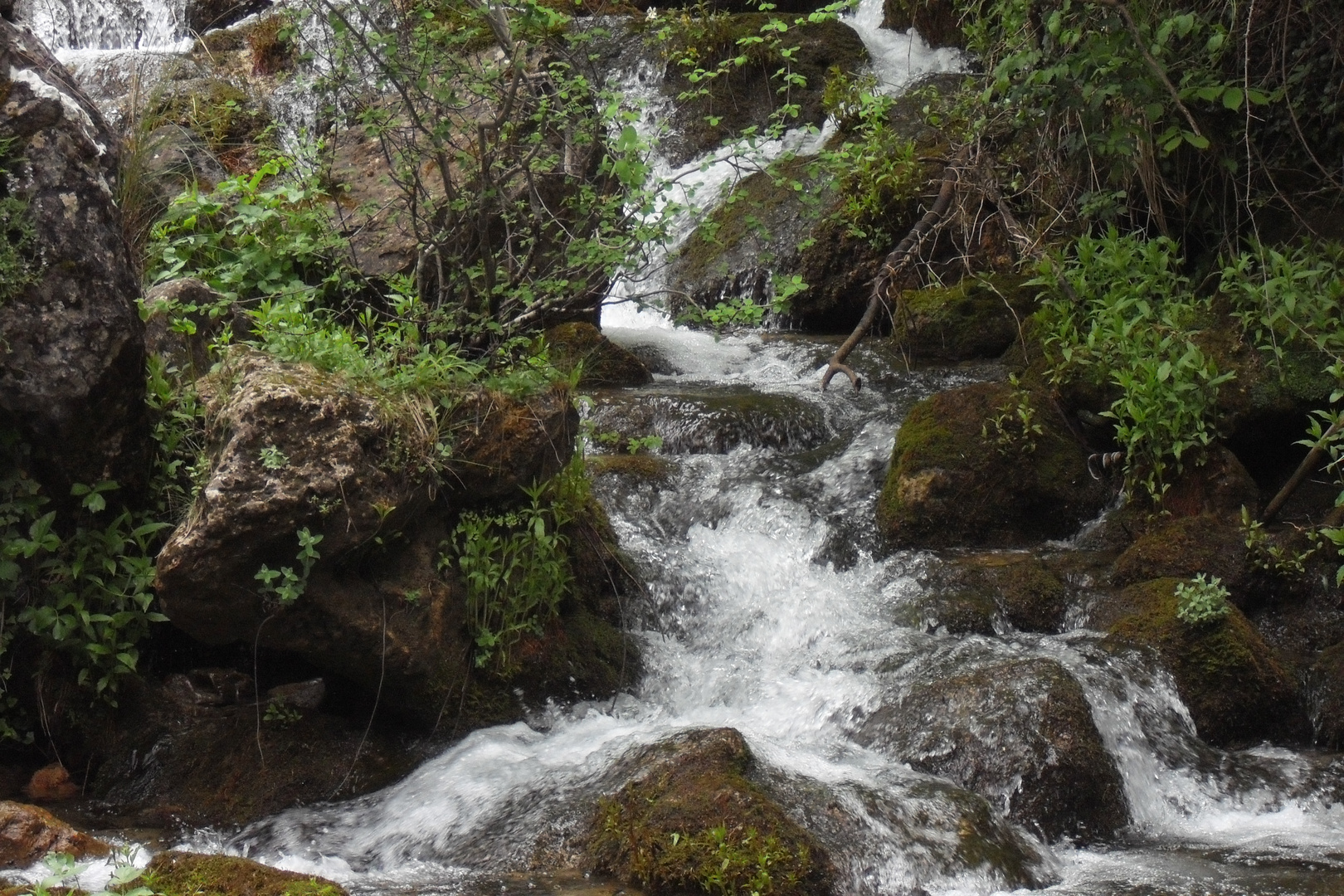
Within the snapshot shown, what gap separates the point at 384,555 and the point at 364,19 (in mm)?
2176

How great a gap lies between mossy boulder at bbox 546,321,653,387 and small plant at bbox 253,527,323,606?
13.2 feet

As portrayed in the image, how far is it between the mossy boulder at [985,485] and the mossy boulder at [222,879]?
391 cm

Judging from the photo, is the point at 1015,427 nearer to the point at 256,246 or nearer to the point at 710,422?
the point at 710,422

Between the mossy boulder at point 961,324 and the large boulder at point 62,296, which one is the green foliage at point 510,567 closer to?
the large boulder at point 62,296

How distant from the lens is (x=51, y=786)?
4281 mm

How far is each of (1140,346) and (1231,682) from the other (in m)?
1.90

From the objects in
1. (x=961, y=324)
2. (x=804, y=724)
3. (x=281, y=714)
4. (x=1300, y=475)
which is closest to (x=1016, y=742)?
(x=804, y=724)

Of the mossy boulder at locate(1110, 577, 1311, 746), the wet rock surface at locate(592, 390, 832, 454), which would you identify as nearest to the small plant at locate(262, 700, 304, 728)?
the wet rock surface at locate(592, 390, 832, 454)

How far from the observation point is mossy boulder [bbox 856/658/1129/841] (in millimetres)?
4262

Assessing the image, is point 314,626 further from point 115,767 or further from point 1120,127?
point 1120,127

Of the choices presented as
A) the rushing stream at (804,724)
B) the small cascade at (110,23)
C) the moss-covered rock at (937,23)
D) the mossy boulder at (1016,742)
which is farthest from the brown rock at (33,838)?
the small cascade at (110,23)

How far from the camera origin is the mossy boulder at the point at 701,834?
3445mm

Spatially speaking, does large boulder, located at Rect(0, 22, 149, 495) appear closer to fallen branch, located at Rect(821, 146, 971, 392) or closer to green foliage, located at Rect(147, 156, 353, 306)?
green foliage, located at Rect(147, 156, 353, 306)

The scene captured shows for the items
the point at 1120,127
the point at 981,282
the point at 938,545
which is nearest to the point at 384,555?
the point at 938,545
